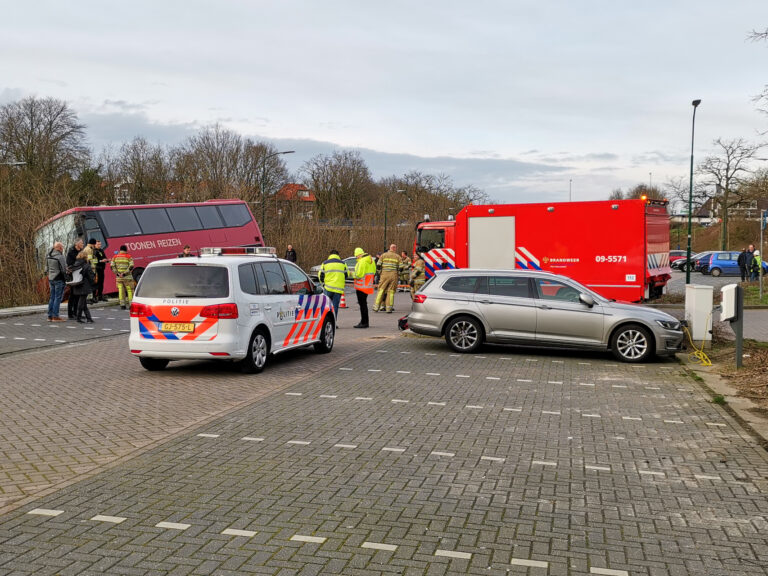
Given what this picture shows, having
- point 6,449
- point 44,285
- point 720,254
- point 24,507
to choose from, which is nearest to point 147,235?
point 44,285

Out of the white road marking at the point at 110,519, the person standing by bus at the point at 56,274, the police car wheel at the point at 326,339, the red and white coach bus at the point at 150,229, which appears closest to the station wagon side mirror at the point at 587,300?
the police car wheel at the point at 326,339

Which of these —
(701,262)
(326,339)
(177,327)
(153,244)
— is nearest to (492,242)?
(326,339)

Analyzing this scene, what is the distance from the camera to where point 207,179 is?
5078cm

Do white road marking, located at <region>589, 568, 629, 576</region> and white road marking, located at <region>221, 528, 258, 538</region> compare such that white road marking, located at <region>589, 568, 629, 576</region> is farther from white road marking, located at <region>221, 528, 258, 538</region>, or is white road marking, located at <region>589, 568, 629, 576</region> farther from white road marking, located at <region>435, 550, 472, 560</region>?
white road marking, located at <region>221, 528, 258, 538</region>

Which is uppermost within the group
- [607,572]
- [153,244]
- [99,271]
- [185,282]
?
[153,244]

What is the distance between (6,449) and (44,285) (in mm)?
18708

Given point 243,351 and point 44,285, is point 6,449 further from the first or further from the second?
point 44,285

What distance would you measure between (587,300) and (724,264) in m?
41.3

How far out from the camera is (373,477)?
5.66 metres

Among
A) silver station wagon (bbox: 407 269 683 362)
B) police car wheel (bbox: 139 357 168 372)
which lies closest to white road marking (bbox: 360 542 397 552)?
police car wheel (bbox: 139 357 168 372)

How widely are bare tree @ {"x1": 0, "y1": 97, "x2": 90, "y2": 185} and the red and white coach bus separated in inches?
979

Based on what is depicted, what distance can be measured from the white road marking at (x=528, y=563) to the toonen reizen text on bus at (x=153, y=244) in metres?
24.0

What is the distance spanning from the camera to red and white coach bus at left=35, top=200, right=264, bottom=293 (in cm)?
2475

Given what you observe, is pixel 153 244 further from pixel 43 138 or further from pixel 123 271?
pixel 43 138
